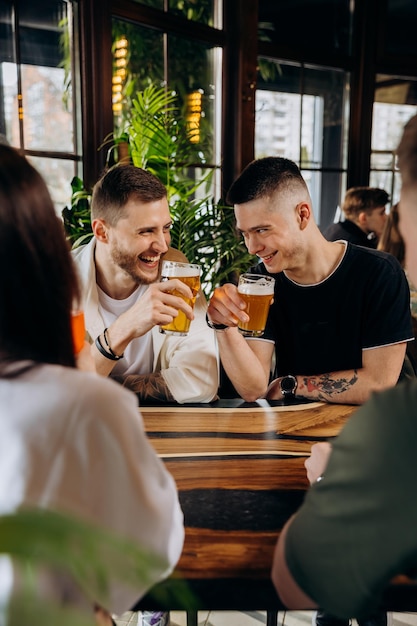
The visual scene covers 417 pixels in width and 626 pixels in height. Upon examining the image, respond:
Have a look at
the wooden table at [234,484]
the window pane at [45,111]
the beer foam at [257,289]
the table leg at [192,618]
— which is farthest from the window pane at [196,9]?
the table leg at [192,618]

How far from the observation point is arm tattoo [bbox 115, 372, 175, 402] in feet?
5.95

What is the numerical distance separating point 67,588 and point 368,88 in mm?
5808

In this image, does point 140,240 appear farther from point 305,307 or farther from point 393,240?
point 393,240

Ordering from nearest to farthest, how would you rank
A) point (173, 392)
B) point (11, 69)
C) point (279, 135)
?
point (173, 392), point (11, 69), point (279, 135)

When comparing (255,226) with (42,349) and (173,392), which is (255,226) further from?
(42,349)

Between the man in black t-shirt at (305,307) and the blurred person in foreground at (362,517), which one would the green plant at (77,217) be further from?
the blurred person in foreground at (362,517)

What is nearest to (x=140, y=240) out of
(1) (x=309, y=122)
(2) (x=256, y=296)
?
(2) (x=256, y=296)

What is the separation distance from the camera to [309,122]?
18.1ft

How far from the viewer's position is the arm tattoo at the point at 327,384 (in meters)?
1.86

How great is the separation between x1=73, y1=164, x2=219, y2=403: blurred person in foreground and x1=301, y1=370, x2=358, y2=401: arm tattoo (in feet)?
0.97

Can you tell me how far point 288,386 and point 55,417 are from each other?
1.28 metres

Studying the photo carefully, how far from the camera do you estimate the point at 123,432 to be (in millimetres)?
740

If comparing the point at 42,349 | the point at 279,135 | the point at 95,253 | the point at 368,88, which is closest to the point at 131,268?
the point at 95,253

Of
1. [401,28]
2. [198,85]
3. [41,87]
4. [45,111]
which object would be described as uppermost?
[401,28]
